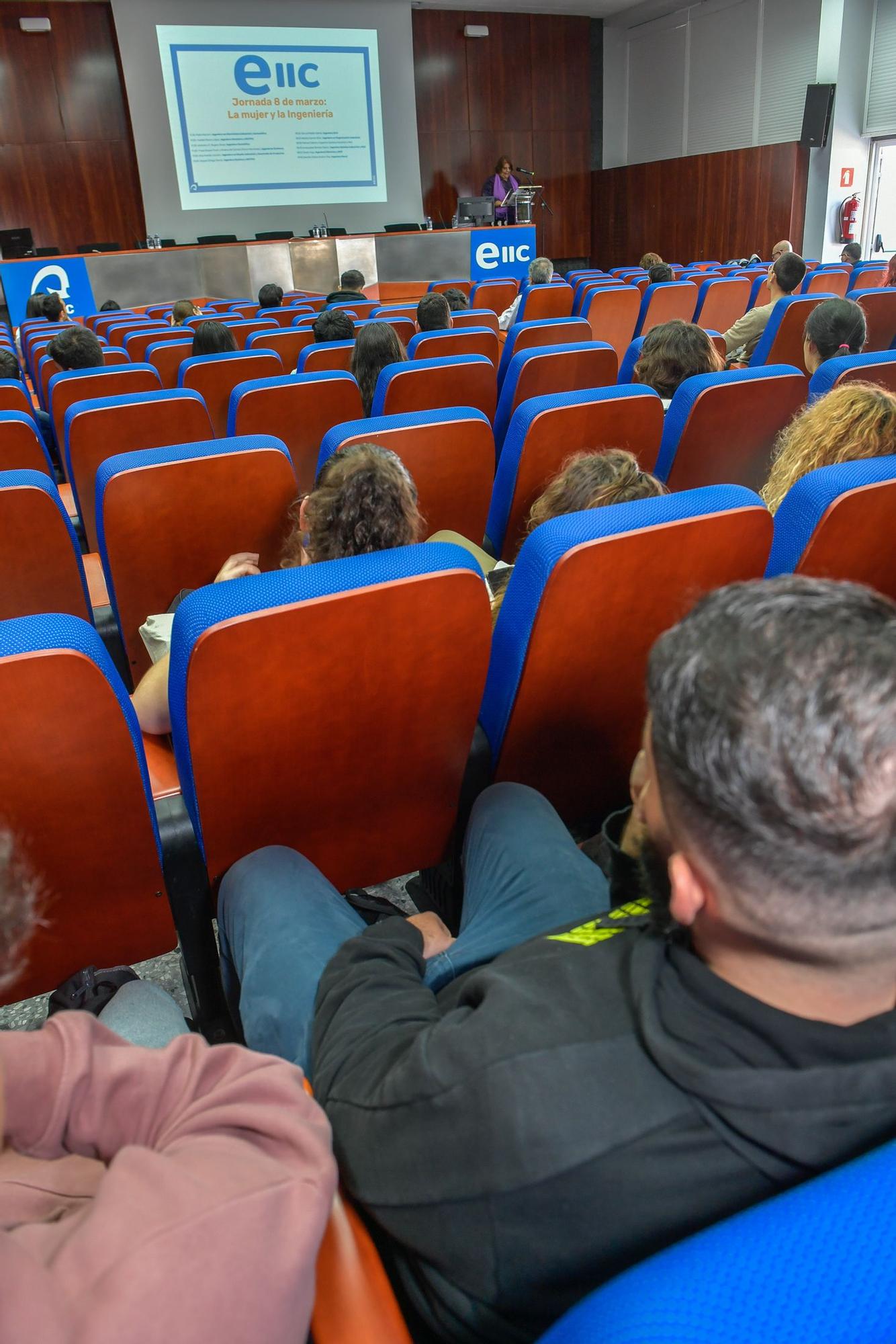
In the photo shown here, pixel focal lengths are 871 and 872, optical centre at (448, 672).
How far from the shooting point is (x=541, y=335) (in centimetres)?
452

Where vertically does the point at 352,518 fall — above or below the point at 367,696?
above

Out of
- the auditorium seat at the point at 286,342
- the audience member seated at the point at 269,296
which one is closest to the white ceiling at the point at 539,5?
the audience member seated at the point at 269,296

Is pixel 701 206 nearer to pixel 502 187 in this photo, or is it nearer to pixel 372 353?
pixel 502 187

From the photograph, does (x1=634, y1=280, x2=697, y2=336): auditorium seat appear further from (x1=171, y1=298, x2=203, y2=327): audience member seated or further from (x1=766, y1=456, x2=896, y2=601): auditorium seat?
(x1=766, y1=456, x2=896, y2=601): auditorium seat

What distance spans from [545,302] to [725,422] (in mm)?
4485

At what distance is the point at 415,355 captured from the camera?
4.19 meters

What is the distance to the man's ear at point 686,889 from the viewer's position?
2.03ft

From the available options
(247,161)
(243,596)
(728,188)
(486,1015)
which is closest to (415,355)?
(243,596)

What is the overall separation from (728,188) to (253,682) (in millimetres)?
14490

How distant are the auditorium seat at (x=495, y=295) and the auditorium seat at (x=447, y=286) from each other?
0.52 ft

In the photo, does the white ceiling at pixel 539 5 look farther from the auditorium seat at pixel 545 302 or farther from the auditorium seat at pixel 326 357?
the auditorium seat at pixel 326 357

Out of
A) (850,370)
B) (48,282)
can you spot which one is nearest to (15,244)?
(48,282)

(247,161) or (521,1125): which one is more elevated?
(247,161)

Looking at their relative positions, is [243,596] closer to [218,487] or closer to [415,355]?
[218,487]
